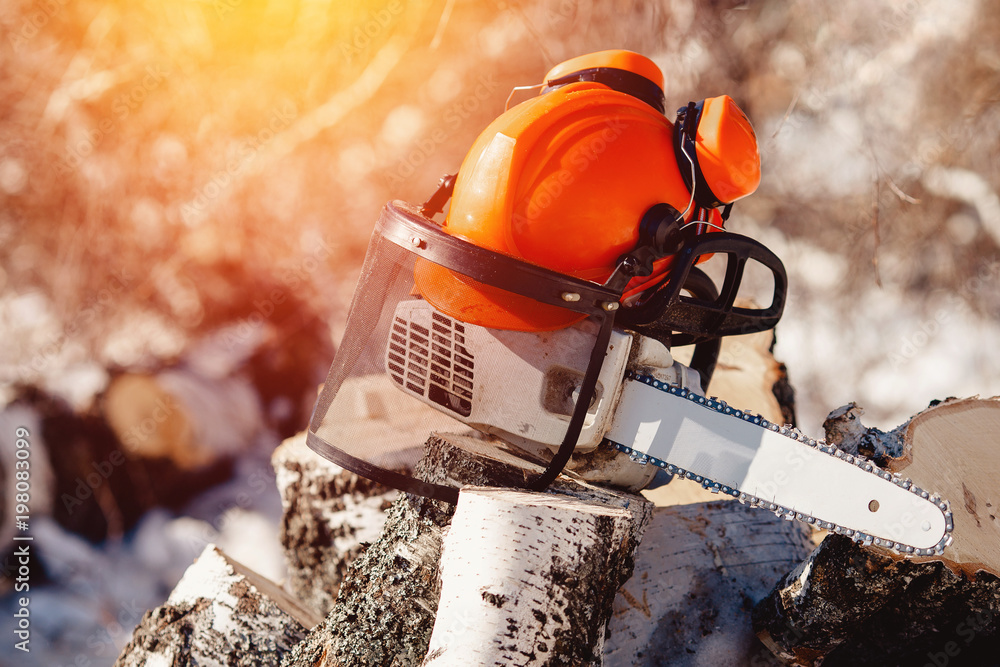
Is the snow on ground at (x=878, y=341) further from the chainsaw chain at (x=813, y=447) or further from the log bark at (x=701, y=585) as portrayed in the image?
the chainsaw chain at (x=813, y=447)

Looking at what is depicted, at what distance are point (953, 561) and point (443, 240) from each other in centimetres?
123

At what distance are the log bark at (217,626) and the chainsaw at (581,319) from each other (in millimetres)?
595

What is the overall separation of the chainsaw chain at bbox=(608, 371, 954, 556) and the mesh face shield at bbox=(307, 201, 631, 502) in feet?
0.44

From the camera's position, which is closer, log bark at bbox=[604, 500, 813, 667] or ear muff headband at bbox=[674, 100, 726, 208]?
ear muff headband at bbox=[674, 100, 726, 208]

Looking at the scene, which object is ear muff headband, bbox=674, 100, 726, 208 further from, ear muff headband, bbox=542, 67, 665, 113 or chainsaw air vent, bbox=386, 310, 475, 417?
chainsaw air vent, bbox=386, 310, 475, 417

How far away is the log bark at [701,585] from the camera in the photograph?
1.46 metres

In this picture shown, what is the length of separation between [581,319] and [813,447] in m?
0.55

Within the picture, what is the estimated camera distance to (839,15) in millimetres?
2691

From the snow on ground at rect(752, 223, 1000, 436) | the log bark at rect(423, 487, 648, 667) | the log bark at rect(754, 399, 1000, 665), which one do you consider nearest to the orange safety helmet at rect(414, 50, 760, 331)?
the log bark at rect(423, 487, 648, 667)

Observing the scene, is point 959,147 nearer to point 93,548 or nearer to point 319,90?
point 319,90

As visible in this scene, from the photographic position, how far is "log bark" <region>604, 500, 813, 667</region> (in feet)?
4.79

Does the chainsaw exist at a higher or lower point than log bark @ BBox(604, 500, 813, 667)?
higher

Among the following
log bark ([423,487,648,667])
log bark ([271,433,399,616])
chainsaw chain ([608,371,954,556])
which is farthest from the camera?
log bark ([271,433,399,616])

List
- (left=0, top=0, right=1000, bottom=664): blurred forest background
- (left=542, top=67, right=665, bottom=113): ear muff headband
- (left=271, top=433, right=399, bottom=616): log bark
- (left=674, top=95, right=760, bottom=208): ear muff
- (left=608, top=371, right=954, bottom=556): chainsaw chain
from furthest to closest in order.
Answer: (left=0, top=0, right=1000, bottom=664): blurred forest background → (left=271, top=433, right=399, bottom=616): log bark → (left=542, top=67, right=665, bottom=113): ear muff headband → (left=674, top=95, right=760, bottom=208): ear muff → (left=608, top=371, right=954, bottom=556): chainsaw chain
